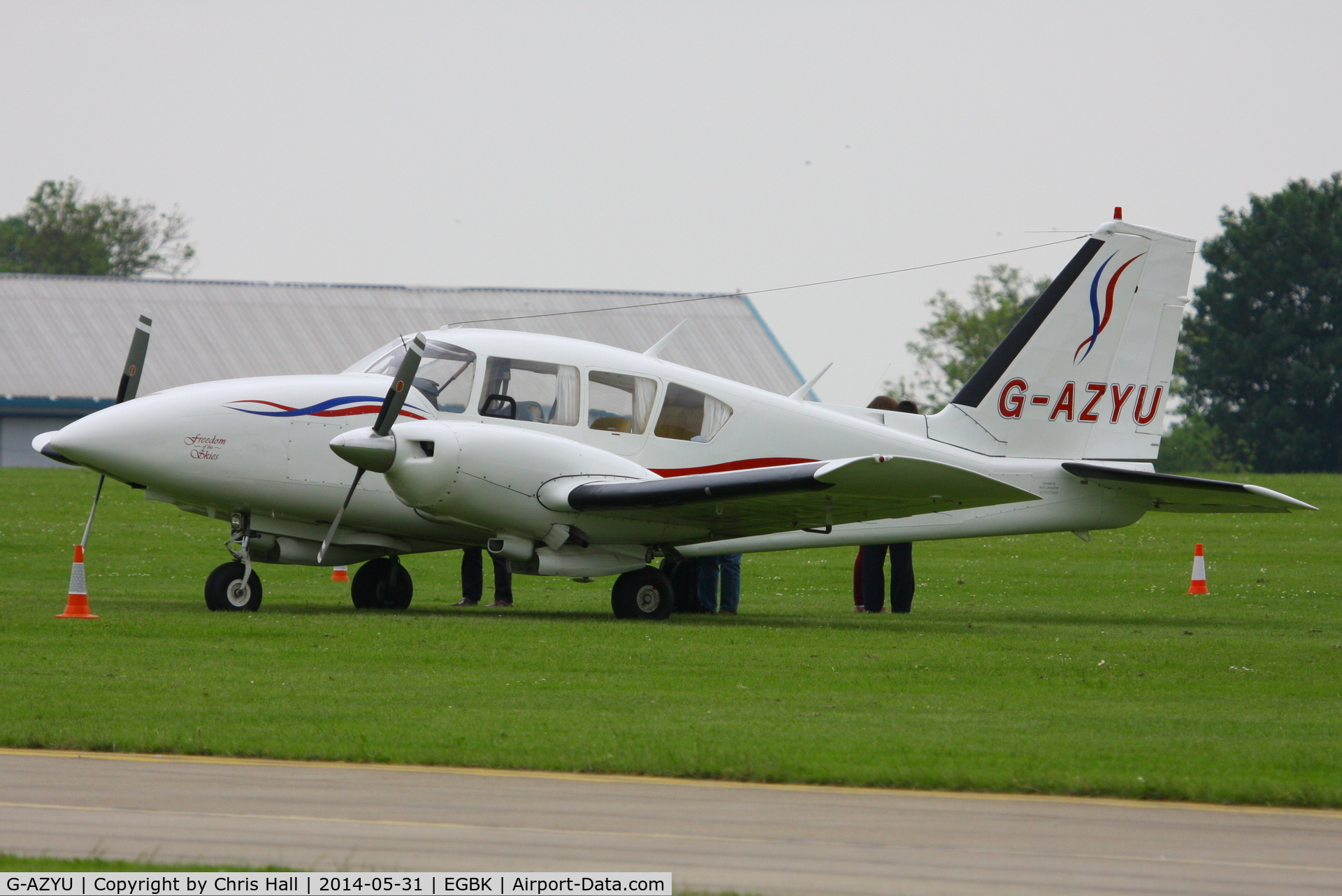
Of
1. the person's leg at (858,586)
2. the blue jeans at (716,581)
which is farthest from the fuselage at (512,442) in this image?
the person's leg at (858,586)

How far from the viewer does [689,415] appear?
17.6m

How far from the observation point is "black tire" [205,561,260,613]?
16.1 meters

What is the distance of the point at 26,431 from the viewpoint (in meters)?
49.8

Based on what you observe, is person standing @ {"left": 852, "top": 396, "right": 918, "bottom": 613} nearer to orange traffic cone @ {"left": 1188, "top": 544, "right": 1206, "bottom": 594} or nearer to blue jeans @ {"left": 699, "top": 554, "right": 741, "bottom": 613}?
blue jeans @ {"left": 699, "top": 554, "right": 741, "bottom": 613}

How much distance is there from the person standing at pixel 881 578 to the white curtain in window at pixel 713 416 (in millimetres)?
2331

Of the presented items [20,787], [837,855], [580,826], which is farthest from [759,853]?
[20,787]

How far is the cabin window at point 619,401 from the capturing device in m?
17.1

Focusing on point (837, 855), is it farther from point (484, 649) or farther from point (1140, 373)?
point (1140, 373)

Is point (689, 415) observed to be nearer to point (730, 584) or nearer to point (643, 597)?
point (643, 597)

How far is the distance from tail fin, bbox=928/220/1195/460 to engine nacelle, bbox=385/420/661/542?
4.95 m

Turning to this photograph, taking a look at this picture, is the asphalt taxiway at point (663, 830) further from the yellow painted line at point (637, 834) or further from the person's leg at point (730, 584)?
the person's leg at point (730, 584)

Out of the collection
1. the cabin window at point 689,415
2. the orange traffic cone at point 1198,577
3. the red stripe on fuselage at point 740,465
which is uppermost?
the cabin window at point 689,415

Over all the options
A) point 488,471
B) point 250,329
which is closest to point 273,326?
point 250,329

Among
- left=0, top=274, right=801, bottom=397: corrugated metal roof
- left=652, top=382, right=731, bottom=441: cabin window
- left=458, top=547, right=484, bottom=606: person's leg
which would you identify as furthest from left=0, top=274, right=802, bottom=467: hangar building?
left=652, top=382, right=731, bottom=441: cabin window
